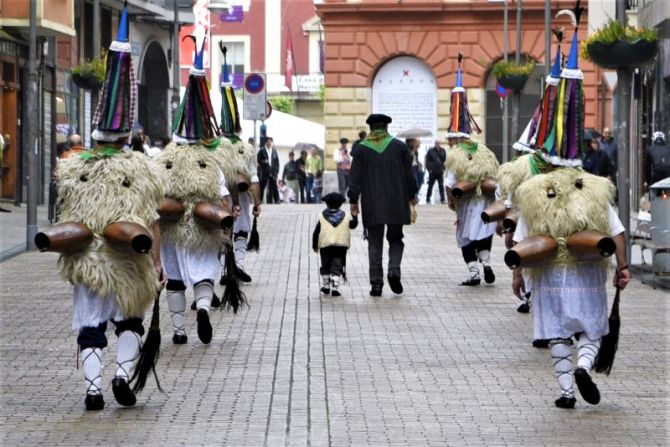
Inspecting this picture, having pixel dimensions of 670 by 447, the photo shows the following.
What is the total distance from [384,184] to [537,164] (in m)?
6.47

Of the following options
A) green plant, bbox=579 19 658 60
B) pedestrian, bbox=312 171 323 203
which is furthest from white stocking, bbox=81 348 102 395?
pedestrian, bbox=312 171 323 203

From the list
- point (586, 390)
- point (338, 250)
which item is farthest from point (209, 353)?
point (338, 250)

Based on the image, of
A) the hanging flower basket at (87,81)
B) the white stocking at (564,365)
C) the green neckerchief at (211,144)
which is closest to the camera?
the white stocking at (564,365)

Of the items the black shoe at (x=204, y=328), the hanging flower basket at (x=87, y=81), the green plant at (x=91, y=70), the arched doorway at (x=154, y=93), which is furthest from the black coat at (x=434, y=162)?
the black shoe at (x=204, y=328)

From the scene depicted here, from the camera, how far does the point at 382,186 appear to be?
61.5 ft

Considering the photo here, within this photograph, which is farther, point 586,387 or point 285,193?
point 285,193

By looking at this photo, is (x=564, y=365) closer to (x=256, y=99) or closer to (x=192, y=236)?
(x=192, y=236)

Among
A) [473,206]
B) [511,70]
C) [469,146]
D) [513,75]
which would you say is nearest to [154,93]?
[511,70]

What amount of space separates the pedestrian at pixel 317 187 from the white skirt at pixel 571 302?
4044 cm

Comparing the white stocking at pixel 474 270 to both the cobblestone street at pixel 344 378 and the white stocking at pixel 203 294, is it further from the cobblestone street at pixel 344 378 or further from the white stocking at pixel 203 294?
the white stocking at pixel 203 294

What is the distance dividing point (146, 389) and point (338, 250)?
23.7 ft

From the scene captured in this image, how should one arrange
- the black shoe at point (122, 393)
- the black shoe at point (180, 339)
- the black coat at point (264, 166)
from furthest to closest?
1. the black coat at point (264, 166)
2. the black shoe at point (180, 339)
3. the black shoe at point (122, 393)

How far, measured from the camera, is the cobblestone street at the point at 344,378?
31.7 feet

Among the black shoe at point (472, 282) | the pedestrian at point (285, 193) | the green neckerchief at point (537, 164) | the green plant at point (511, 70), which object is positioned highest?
the green plant at point (511, 70)
